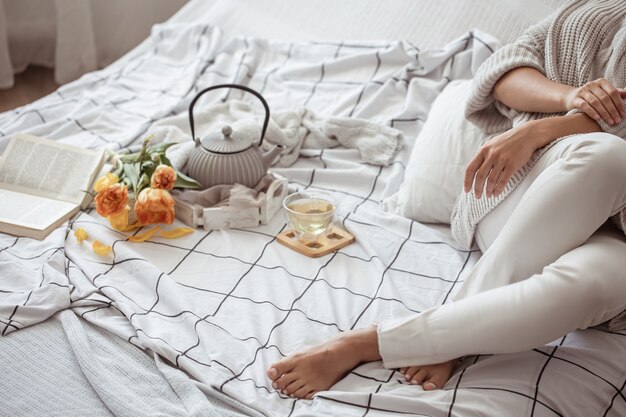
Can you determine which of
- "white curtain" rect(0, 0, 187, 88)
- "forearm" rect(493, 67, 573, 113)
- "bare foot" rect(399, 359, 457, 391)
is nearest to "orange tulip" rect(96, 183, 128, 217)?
"bare foot" rect(399, 359, 457, 391)

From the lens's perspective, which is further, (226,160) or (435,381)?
(226,160)

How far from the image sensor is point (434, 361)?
1149 mm

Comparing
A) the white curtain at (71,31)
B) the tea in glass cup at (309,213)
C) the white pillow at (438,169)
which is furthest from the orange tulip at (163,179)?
the white curtain at (71,31)

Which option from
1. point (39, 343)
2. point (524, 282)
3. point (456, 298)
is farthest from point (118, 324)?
point (524, 282)

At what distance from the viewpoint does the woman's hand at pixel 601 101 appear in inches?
51.5

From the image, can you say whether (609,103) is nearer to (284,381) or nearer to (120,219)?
(284,381)

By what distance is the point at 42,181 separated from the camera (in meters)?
1.65

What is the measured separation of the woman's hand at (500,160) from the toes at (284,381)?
453 millimetres

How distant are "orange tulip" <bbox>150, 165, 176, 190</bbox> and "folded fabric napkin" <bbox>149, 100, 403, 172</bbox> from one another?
21cm

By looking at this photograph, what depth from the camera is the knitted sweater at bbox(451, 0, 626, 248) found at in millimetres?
1423

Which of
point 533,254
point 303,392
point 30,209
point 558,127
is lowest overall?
point 30,209

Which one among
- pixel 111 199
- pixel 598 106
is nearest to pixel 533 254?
pixel 598 106

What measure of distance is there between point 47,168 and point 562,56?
45.8 inches

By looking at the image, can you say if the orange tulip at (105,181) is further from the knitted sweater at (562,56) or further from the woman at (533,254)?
the knitted sweater at (562,56)
